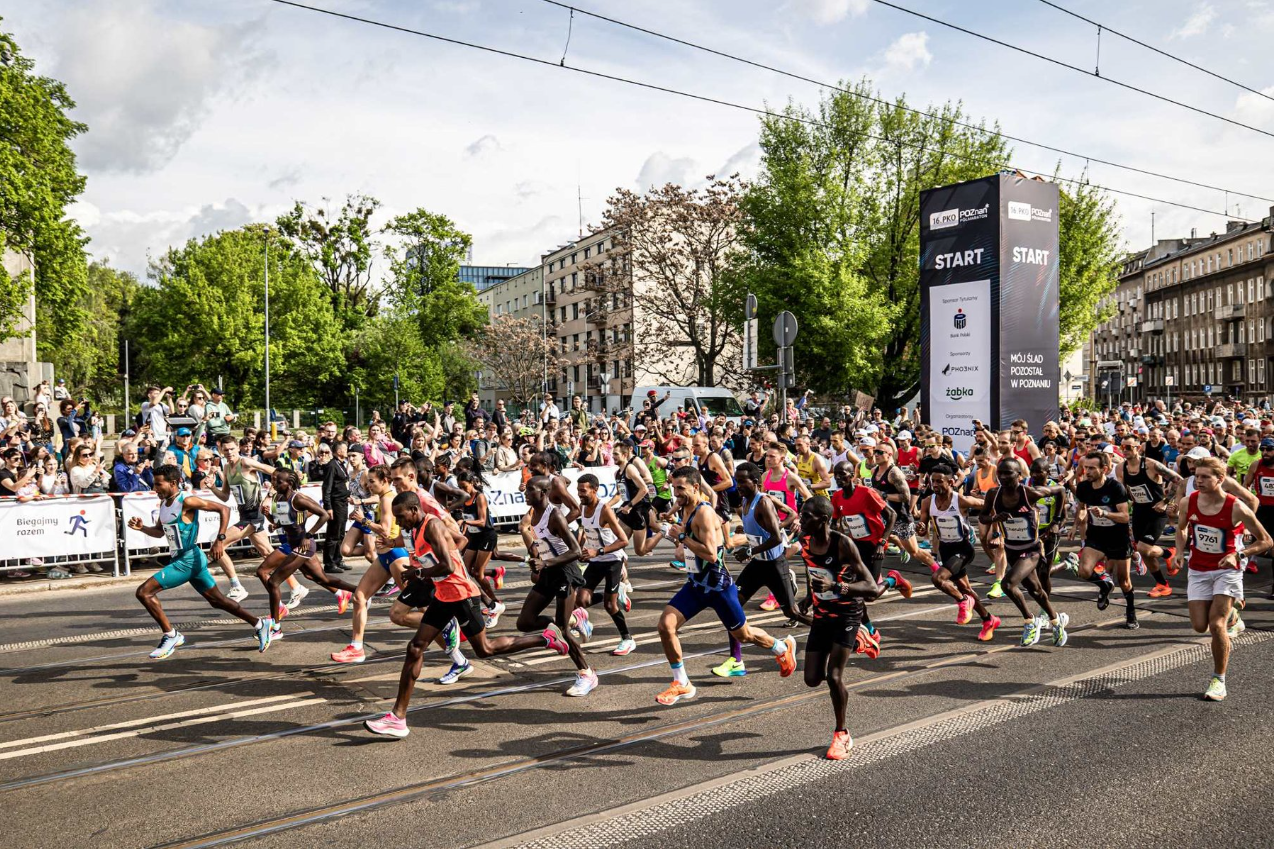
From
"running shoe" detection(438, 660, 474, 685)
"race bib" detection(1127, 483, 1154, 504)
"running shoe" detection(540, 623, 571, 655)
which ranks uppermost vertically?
"race bib" detection(1127, 483, 1154, 504)

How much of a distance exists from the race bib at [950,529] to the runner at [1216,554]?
2142 millimetres

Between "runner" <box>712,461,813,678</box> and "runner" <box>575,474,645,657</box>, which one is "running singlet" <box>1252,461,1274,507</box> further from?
"runner" <box>575,474,645,657</box>

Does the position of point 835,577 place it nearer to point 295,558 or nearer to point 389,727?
point 389,727

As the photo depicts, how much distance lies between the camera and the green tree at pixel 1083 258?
118 ft

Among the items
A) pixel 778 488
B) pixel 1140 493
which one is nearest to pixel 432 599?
pixel 778 488

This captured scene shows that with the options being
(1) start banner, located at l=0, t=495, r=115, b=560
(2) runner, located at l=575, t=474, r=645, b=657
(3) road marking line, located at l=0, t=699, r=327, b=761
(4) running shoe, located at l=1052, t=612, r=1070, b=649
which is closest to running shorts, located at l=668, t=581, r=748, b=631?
(2) runner, located at l=575, t=474, r=645, b=657

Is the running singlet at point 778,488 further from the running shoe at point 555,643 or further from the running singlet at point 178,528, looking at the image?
the running singlet at point 178,528

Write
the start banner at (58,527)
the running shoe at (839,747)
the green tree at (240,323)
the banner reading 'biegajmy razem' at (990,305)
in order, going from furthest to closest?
the green tree at (240,323)
the banner reading 'biegajmy razem' at (990,305)
the start banner at (58,527)
the running shoe at (839,747)

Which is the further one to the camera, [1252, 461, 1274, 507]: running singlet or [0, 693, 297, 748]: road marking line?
[1252, 461, 1274, 507]: running singlet

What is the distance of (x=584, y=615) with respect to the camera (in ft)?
28.1

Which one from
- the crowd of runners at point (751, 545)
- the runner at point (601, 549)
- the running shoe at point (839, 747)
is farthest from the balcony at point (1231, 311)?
the running shoe at point (839, 747)

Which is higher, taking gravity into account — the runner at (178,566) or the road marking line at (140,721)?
the runner at (178,566)

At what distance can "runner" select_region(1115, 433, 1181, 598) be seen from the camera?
10.7 meters

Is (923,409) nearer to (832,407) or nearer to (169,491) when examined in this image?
(169,491)
